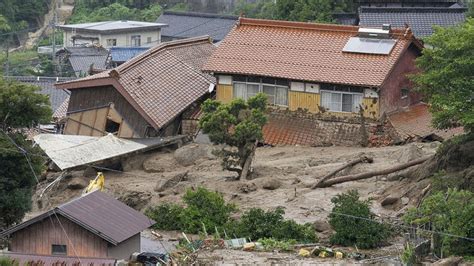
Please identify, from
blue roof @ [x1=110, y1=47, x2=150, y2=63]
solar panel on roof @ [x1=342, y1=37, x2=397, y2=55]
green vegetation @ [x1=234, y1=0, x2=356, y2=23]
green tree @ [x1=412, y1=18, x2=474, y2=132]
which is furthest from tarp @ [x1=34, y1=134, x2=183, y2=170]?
blue roof @ [x1=110, y1=47, x2=150, y2=63]

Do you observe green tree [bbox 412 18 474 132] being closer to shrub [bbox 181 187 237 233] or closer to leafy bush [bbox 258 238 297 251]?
leafy bush [bbox 258 238 297 251]

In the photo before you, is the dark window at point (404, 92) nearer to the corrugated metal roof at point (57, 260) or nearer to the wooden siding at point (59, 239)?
the wooden siding at point (59, 239)

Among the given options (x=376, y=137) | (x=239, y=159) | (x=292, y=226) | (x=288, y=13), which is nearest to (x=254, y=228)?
(x=292, y=226)

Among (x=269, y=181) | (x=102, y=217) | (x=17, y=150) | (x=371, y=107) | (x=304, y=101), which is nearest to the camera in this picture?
(x=102, y=217)

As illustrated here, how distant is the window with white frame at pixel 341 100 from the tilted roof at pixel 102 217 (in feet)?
42.1

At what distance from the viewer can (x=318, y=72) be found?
3859cm

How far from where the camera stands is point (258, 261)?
26.4m

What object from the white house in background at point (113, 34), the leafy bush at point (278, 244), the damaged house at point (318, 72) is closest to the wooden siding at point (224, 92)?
the damaged house at point (318, 72)

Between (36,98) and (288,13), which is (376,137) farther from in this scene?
(288,13)

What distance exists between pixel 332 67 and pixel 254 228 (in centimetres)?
1108

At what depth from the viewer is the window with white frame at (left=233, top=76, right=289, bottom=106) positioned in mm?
39375

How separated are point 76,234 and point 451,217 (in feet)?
28.4

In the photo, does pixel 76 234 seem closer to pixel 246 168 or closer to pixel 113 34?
pixel 246 168

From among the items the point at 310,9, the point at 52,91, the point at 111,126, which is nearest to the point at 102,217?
the point at 111,126
